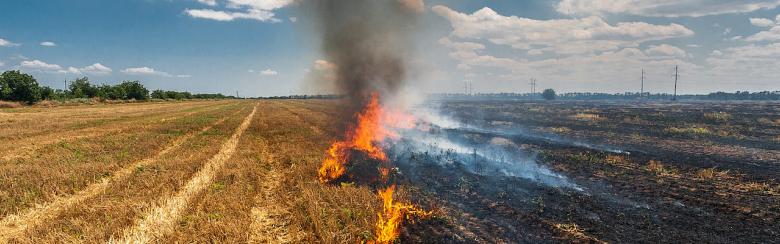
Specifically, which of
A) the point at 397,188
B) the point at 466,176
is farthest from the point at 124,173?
the point at 466,176

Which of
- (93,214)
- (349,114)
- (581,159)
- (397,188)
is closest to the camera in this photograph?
(93,214)

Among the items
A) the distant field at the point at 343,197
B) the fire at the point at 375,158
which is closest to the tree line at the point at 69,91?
the distant field at the point at 343,197

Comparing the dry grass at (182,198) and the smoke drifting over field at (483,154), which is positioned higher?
the dry grass at (182,198)

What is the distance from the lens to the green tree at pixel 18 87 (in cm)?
5953

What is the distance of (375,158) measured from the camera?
1606 centimetres

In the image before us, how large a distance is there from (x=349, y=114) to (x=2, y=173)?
16404mm

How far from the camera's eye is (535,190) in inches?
482

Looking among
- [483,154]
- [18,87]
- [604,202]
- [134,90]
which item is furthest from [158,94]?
[604,202]

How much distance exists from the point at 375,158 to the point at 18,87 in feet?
242

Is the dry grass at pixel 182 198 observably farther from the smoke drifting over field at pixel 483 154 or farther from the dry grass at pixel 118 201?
the smoke drifting over field at pixel 483 154

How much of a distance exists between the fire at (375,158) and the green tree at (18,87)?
2659 inches

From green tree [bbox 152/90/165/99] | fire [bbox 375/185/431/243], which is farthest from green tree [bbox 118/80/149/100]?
fire [bbox 375/185/431/243]

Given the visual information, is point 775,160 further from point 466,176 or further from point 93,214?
point 93,214

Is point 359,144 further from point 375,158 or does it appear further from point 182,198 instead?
point 182,198
